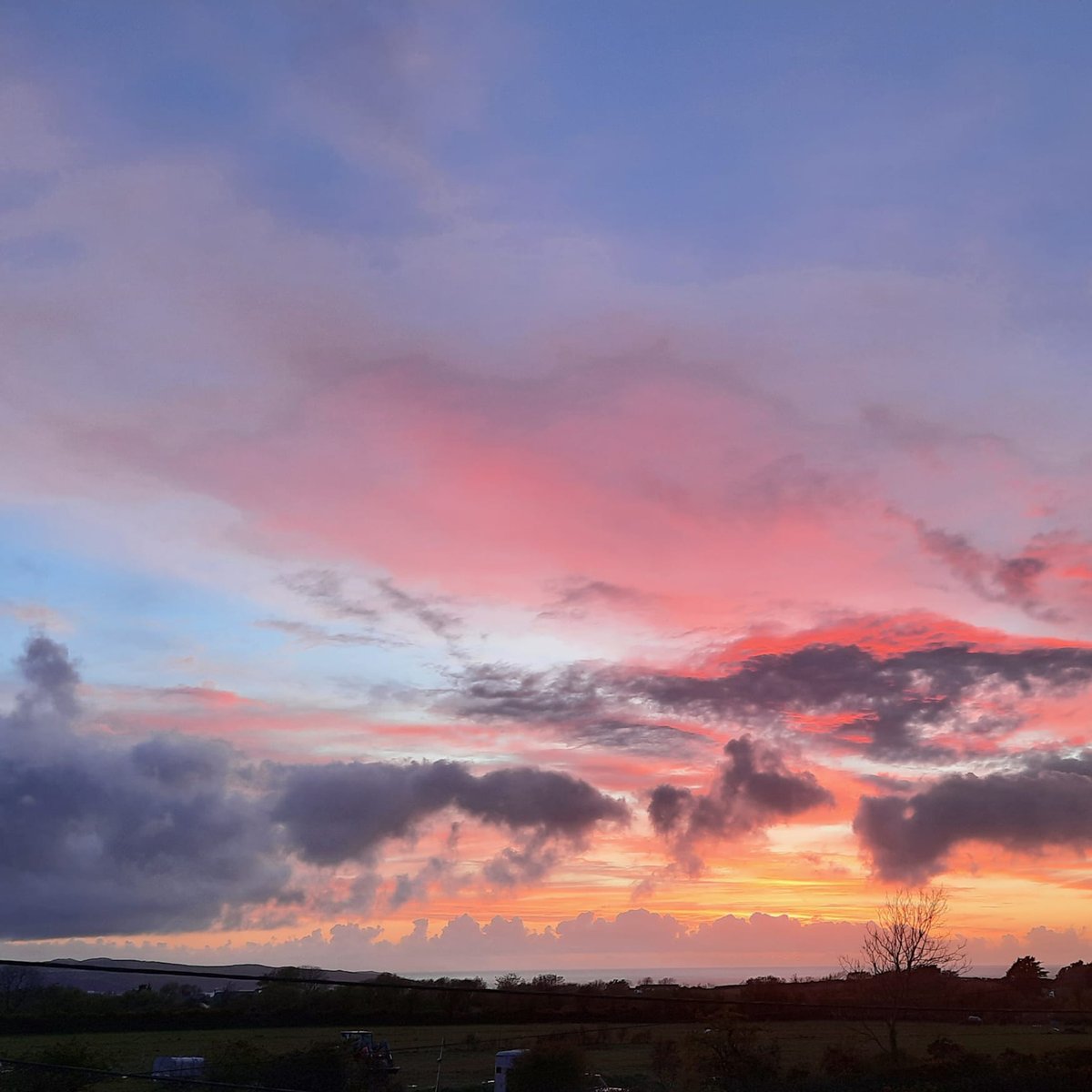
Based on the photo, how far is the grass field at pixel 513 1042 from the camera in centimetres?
4962

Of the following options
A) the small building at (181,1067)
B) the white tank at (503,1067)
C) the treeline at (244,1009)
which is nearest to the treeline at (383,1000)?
the treeline at (244,1009)

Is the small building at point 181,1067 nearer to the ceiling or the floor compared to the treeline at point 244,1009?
nearer to the ceiling

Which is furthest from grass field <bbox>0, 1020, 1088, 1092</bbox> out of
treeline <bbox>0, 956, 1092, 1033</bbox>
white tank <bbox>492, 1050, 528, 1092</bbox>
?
white tank <bbox>492, 1050, 528, 1092</bbox>

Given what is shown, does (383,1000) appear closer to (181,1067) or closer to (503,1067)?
(181,1067)

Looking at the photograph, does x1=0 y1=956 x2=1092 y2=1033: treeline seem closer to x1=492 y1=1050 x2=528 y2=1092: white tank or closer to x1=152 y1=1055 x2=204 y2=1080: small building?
x1=152 y1=1055 x2=204 y2=1080: small building

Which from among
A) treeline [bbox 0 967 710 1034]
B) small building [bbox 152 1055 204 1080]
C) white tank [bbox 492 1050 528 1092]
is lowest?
treeline [bbox 0 967 710 1034]

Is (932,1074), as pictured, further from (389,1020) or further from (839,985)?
(389,1020)

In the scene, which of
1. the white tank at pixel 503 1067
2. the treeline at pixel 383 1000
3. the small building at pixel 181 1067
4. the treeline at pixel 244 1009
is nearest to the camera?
the white tank at pixel 503 1067

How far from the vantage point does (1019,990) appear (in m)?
64.7

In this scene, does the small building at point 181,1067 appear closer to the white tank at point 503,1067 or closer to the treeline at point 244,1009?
the white tank at point 503,1067

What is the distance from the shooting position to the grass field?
163 ft

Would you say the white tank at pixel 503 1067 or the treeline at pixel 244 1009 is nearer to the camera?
the white tank at pixel 503 1067

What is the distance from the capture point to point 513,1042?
62.3 m

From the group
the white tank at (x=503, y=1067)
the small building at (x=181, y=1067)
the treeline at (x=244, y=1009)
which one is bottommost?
the treeline at (x=244, y=1009)
